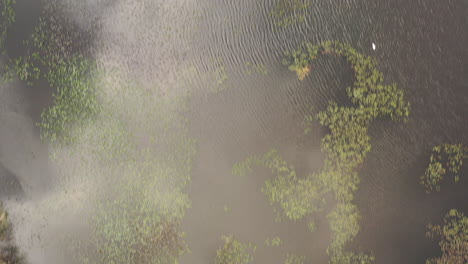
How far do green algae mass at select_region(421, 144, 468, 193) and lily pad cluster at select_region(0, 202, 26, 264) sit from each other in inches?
84.8

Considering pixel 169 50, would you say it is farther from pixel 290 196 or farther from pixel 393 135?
pixel 393 135

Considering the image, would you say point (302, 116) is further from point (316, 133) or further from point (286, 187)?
point (286, 187)

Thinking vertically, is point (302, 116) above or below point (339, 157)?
above

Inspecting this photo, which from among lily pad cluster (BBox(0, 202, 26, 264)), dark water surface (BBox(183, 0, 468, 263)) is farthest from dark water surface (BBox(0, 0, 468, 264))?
lily pad cluster (BBox(0, 202, 26, 264))

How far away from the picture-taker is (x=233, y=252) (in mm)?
1813

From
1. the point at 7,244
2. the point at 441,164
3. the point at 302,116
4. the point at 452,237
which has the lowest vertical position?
the point at 452,237

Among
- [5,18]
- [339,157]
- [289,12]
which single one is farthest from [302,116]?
[5,18]

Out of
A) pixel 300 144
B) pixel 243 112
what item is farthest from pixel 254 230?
pixel 243 112

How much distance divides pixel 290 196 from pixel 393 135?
0.63 metres

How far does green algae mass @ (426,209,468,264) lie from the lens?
5.90 feet

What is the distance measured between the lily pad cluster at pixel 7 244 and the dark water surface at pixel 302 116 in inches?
9.0

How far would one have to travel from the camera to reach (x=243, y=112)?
5.93ft

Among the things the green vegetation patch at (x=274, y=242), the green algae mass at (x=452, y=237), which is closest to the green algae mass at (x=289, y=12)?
the green vegetation patch at (x=274, y=242)

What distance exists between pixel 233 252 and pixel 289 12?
1289 mm
